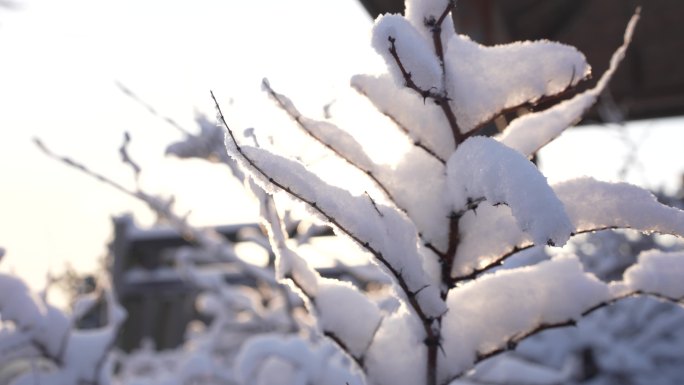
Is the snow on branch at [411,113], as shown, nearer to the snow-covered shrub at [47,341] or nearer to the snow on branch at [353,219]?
the snow on branch at [353,219]

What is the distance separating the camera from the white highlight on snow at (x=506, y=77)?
763 mm

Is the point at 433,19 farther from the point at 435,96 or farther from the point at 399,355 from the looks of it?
the point at 399,355

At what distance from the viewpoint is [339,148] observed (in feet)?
2.58

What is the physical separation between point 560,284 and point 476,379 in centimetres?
89

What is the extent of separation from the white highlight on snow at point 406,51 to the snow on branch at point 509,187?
0.09 meters

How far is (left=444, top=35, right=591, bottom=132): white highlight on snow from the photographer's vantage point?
2.50 ft

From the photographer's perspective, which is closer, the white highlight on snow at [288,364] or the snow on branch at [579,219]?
the snow on branch at [579,219]

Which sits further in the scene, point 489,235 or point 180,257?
point 180,257

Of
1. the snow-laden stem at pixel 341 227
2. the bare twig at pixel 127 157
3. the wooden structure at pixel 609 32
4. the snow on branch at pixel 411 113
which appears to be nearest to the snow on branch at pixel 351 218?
the snow-laden stem at pixel 341 227

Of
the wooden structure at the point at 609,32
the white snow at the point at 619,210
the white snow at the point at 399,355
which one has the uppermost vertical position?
the white snow at the point at 619,210

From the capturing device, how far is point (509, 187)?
614mm

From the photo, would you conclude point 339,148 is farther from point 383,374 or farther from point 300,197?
point 383,374

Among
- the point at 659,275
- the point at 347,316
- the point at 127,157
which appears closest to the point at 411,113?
the point at 347,316

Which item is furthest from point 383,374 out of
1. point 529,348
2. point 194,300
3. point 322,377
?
point 194,300
